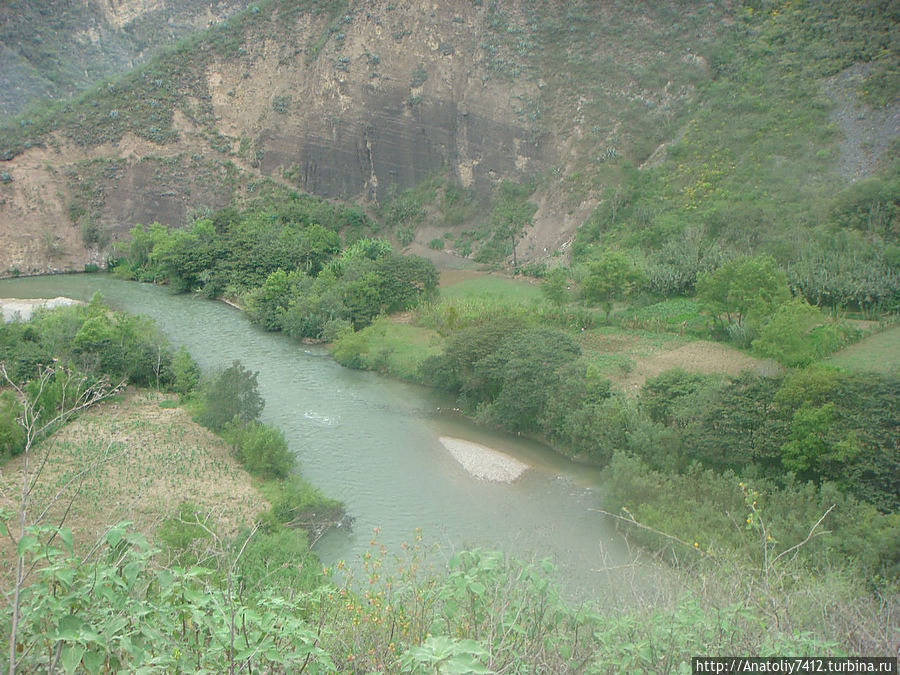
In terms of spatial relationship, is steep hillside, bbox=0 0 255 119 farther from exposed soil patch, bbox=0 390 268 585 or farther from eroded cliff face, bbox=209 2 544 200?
exposed soil patch, bbox=0 390 268 585

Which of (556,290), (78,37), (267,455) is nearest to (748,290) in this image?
(556,290)

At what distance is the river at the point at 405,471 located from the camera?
16.6 m

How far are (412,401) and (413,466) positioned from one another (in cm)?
593

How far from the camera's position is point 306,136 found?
56.2 metres

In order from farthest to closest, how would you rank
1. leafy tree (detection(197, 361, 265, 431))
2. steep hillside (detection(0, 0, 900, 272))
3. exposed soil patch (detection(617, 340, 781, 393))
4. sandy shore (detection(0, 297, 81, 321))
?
steep hillside (detection(0, 0, 900, 272)) → sandy shore (detection(0, 297, 81, 321)) → exposed soil patch (detection(617, 340, 781, 393)) → leafy tree (detection(197, 361, 265, 431))

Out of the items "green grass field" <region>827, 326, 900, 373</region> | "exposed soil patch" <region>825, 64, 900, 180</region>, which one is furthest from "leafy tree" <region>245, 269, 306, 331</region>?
"exposed soil patch" <region>825, 64, 900, 180</region>

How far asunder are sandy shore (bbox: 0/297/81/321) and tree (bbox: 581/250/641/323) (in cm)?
2410

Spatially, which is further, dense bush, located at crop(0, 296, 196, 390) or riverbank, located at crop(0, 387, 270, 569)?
dense bush, located at crop(0, 296, 196, 390)

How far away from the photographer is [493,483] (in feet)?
65.5

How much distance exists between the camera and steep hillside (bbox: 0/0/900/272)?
40.1m

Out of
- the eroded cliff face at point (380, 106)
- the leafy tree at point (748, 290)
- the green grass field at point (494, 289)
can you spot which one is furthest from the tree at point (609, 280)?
the eroded cliff face at point (380, 106)

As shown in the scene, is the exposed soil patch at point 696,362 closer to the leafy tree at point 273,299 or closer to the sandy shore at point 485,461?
the sandy shore at point 485,461

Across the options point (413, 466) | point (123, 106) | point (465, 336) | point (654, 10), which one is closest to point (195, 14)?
point (123, 106)

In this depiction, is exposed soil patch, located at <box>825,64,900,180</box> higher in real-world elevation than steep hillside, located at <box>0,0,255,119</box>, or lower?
lower
